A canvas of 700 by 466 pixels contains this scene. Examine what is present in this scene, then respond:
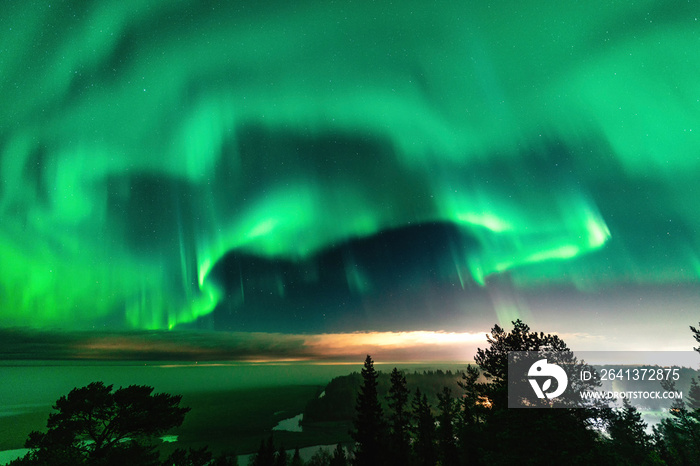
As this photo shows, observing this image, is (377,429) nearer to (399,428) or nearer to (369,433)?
(369,433)

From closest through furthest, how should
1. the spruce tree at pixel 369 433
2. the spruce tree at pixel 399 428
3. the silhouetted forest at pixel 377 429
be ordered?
the silhouetted forest at pixel 377 429 < the spruce tree at pixel 369 433 < the spruce tree at pixel 399 428

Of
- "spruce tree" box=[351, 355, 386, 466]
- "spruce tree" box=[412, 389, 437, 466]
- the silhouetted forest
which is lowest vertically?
"spruce tree" box=[412, 389, 437, 466]

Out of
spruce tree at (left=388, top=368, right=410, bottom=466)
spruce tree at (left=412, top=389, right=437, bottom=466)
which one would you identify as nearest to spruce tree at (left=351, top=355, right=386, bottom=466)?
spruce tree at (left=388, top=368, right=410, bottom=466)

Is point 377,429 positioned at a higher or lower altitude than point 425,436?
higher

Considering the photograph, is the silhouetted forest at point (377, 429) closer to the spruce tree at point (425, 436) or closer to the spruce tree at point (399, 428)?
the spruce tree at point (399, 428)

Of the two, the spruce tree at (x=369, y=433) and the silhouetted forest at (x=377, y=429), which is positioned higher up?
the silhouetted forest at (x=377, y=429)

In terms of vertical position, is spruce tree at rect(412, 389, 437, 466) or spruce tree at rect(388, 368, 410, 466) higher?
spruce tree at rect(388, 368, 410, 466)

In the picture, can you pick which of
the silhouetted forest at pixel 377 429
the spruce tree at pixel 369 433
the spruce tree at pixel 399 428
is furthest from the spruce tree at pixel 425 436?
the spruce tree at pixel 369 433

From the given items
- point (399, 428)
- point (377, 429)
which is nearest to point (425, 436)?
point (399, 428)

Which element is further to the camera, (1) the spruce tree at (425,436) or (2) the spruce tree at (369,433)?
(1) the spruce tree at (425,436)

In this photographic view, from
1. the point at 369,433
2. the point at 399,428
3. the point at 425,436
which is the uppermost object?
the point at 369,433

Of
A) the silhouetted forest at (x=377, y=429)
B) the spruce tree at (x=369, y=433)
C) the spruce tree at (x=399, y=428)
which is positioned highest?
the silhouetted forest at (x=377, y=429)

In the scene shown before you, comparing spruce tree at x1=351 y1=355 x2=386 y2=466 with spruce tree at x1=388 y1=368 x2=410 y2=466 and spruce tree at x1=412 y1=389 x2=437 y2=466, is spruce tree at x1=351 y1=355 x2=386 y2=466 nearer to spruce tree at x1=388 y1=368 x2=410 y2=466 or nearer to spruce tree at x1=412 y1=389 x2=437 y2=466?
spruce tree at x1=388 y1=368 x2=410 y2=466

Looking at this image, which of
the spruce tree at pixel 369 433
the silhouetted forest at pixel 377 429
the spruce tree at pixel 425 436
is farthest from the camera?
the spruce tree at pixel 425 436
